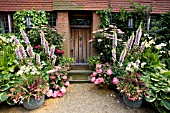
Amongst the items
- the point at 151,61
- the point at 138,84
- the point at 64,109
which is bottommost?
the point at 64,109

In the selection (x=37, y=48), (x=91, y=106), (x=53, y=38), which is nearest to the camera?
(x=91, y=106)

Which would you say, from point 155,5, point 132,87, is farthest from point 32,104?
point 155,5

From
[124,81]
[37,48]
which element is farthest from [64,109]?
[37,48]

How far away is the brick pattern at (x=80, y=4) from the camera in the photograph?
613 cm

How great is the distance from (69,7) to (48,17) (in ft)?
3.33

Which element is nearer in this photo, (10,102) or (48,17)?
(10,102)

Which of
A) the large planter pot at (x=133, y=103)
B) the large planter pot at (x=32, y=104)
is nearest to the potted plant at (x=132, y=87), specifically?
the large planter pot at (x=133, y=103)

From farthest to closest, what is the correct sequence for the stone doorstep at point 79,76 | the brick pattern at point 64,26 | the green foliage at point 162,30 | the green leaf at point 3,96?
the brick pattern at point 64,26 < the green foliage at point 162,30 < the stone doorstep at point 79,76 < the green leaf at point 3,96

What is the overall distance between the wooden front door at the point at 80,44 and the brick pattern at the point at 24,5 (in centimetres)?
142

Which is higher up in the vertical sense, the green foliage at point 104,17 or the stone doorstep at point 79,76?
the green foliage at point 104,17

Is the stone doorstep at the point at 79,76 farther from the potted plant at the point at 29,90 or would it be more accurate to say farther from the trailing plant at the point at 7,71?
the trailing plant at the point at 7,71

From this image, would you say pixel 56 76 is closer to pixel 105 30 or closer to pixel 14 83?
pixel 14 83

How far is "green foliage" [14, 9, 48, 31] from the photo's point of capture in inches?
240

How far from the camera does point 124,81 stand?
4121 mm
